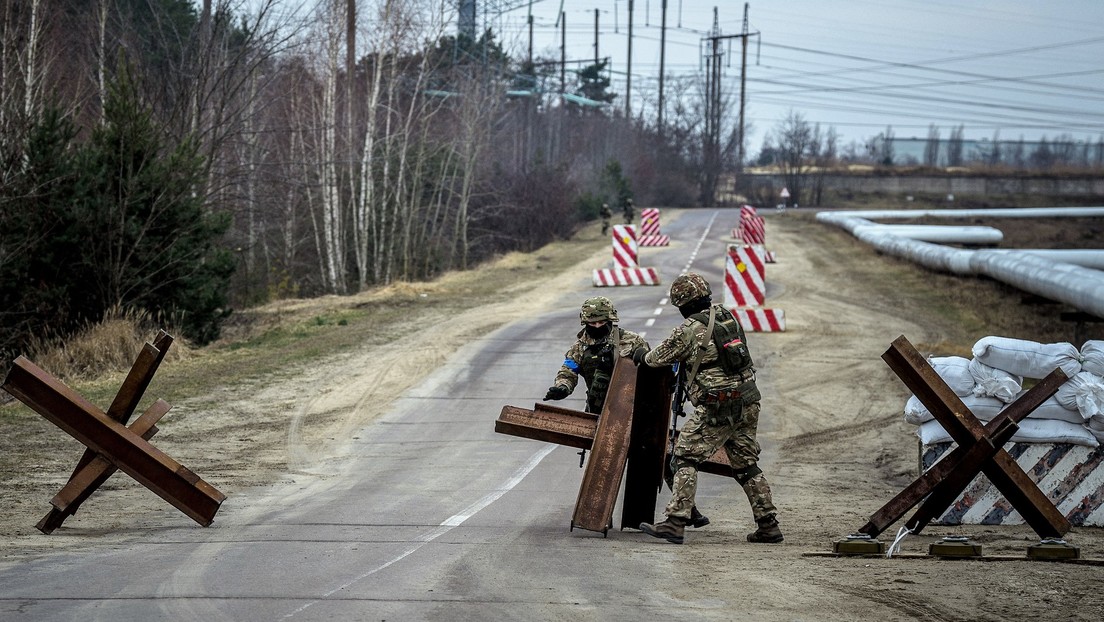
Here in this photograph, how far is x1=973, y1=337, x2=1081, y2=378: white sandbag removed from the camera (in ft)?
32.4

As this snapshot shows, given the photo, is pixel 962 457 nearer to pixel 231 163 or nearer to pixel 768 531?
pixel 768 531

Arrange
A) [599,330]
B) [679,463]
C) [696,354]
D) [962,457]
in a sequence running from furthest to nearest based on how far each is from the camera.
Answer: [599,330], [679,463], [696,354], [962,457]

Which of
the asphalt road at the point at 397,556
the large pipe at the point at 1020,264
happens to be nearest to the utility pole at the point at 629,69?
the large pipe at the point at 1020,264

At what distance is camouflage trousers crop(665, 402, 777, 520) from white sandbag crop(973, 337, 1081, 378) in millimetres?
2497

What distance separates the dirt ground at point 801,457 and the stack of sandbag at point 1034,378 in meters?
0.81

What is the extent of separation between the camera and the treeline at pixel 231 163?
2138 centimetres

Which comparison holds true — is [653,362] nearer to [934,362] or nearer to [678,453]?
[678,453]

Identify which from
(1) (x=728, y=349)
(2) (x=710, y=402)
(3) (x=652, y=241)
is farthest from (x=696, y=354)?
(3) (x=652, y=241)

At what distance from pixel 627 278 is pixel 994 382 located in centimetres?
2171

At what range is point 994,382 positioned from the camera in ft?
32.1

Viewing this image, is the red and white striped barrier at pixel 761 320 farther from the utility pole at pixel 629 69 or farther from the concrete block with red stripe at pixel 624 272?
the utility pole at pixel 629 69

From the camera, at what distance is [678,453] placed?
8.66 m

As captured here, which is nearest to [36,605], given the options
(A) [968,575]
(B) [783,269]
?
(A) [968,575]

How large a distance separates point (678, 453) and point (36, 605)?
4420 millimetres
